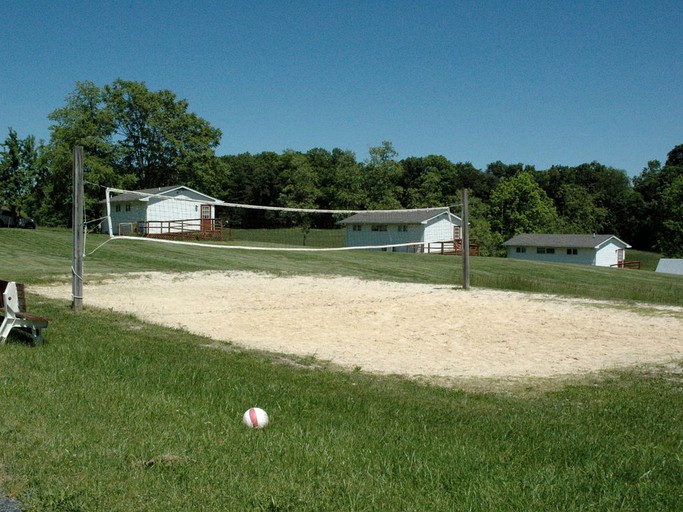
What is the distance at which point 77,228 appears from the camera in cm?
1127

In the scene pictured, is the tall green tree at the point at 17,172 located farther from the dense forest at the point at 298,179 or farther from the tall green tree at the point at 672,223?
the tall green tree at the point at 672,223

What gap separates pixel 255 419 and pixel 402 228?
49659 millimetres

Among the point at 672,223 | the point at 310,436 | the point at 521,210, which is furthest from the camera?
the point at 521,210

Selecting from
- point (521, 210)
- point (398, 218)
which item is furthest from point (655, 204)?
point (398, 218)

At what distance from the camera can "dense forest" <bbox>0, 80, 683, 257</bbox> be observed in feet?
175

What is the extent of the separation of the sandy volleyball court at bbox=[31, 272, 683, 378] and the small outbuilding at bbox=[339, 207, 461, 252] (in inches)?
1398

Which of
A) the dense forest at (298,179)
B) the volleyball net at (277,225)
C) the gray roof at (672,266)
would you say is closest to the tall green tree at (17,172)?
the dense forest at (298,179)

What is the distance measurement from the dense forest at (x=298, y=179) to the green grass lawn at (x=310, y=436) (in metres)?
32.2

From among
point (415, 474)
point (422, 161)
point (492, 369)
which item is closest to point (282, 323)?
point (492, 369)

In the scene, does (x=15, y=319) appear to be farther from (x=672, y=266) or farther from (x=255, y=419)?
(x=672, y=266)

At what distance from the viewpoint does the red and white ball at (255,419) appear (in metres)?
4.59

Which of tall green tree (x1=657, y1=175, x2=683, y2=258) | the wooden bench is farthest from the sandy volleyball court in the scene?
tall green tree (x1=657, y1=175, x2=683, y2=258)

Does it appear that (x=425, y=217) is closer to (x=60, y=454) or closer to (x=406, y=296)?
(x=406, y=296)

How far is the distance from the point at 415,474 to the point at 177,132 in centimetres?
5400
